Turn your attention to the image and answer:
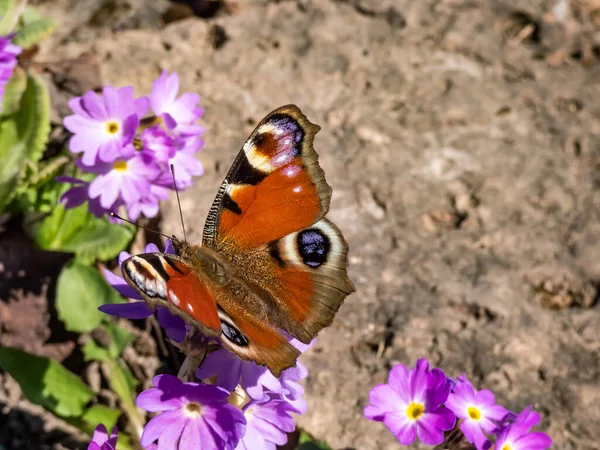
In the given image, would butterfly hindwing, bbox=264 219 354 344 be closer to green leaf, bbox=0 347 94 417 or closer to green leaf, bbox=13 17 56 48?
green leaf, bbox=0 347 94 417

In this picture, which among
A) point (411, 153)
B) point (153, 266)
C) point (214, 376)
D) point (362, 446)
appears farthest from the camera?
point (411, 153)

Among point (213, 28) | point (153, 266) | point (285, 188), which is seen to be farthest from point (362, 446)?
point (213, 28)

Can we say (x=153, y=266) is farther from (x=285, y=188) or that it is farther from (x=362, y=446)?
(x=362, y=446)

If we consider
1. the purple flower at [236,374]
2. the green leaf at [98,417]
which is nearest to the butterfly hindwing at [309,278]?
the purple flower at [236,374]

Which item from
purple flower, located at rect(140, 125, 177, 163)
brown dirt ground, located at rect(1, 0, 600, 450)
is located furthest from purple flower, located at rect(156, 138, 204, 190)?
brown dirt ground, located at rect(1, 0, 600, 450)

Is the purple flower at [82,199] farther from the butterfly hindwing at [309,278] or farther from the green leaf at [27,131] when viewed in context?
the butterfly hindwing at [309,278]

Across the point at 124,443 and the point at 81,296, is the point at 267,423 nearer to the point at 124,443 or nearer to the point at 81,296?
the point at 124,443
